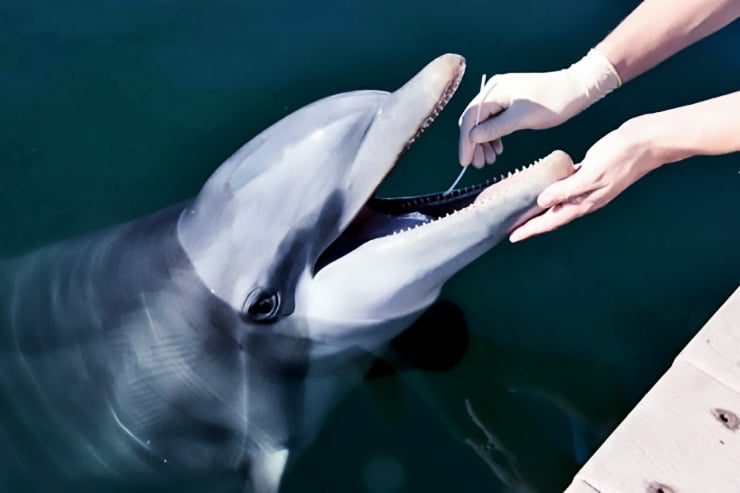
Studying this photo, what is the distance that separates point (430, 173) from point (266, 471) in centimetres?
249

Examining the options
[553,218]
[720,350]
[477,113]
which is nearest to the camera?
[720,350]

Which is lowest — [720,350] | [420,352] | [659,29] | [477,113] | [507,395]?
[507,395]

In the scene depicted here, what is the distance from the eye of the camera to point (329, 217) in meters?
4.27

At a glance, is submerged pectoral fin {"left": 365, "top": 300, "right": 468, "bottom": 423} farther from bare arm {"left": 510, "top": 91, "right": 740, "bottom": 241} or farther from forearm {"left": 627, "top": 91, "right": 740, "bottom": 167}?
forearm {"left": 627, "top": 91, "right": 740, "bottom": 167}

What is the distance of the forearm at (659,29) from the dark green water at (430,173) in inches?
58.7

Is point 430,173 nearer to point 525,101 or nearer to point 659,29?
point 525,101

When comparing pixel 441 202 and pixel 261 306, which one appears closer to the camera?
pixel 261 306

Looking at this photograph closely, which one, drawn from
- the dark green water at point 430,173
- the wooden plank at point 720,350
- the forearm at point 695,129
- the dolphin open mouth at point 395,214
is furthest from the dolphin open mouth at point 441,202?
the dark green water at point 430,173

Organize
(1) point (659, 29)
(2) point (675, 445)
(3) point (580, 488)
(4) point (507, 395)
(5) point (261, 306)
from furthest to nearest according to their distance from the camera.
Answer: (4) point (507, 395) < (1) point (659, 29) < (5) point (261, 306) < (2) point (675, 445) < (3) point (580, 488)

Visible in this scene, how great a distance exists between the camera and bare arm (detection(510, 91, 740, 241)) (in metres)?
4.18

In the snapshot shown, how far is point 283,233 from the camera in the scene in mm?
4230

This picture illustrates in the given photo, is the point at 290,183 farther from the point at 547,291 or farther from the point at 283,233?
the point at 547,291

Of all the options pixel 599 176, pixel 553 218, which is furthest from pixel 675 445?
pixel 599 176

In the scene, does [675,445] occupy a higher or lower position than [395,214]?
lower
